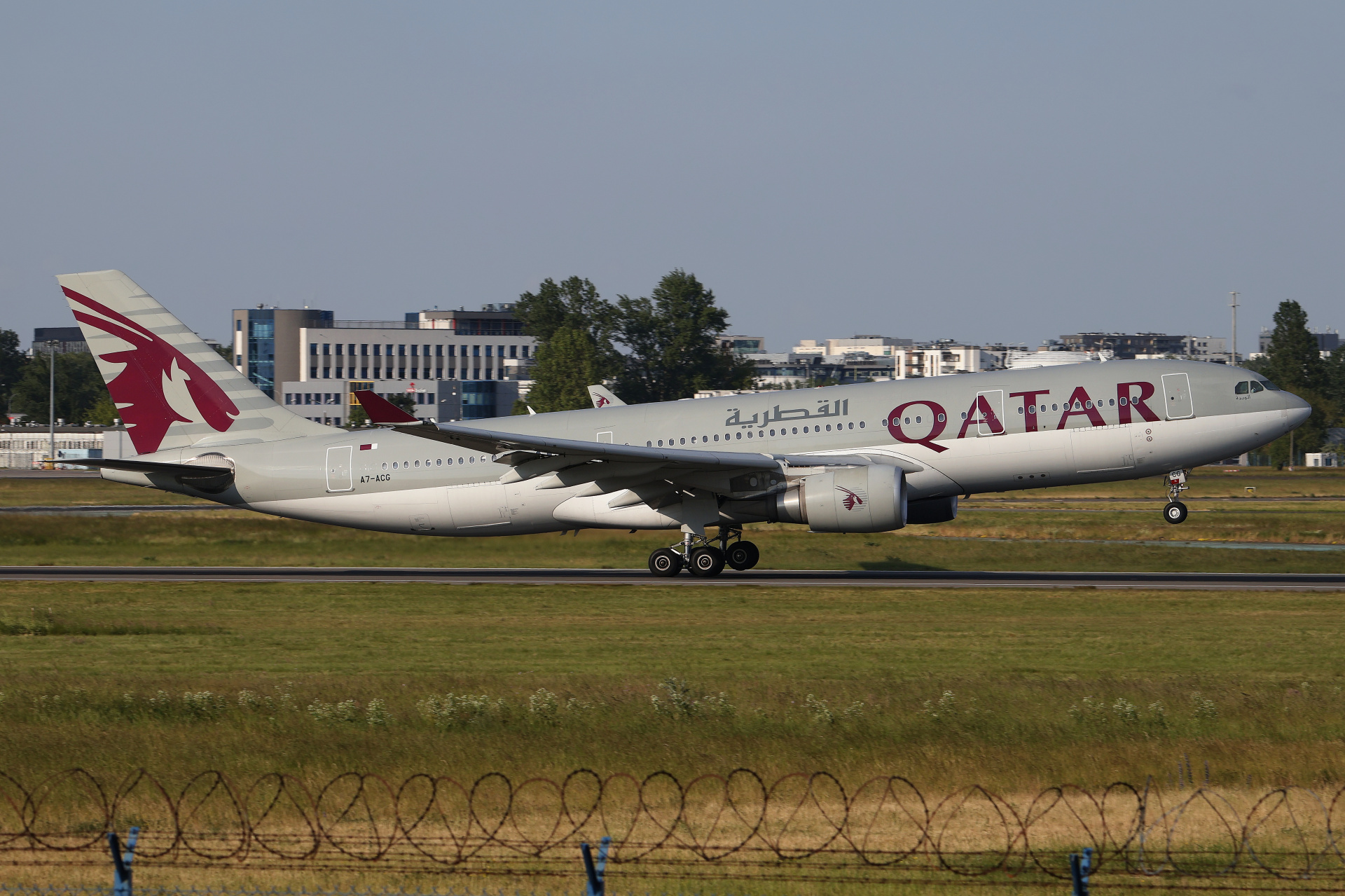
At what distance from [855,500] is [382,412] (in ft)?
35.5

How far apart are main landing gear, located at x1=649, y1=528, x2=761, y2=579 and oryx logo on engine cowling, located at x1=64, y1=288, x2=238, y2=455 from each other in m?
12.8

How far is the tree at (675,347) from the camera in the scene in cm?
14312

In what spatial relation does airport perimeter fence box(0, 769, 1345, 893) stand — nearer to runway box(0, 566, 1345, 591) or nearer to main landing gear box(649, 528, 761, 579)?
runway box(0, 566, 1345, 591)

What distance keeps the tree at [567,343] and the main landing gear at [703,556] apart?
6506cm

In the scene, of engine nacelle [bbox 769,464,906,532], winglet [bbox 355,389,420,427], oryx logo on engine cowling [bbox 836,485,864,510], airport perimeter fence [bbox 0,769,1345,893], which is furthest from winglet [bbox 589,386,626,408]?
airport perimeter fence [bbox 0,769,1345,893]

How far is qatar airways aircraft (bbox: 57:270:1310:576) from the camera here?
107ft

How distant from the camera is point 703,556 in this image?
34.4 meters

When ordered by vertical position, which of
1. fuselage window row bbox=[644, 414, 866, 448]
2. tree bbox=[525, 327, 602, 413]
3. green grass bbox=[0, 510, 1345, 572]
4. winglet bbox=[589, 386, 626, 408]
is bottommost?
green grass bbox=[0, 510, 1345, 572]

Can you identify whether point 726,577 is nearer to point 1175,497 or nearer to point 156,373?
point 1175,497

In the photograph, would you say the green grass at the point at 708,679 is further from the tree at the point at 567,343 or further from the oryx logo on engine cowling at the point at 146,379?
the tree at the point at 567,343

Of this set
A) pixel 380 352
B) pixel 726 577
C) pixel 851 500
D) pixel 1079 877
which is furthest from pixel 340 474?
pixel 380 352

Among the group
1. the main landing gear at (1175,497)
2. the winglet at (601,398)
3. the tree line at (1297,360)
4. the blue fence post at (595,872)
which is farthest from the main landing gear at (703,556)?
the tree line at (1297,360)

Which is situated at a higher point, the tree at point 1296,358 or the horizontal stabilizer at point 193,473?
the tree at point 1296,358

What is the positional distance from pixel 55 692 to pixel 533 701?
22.0ft
